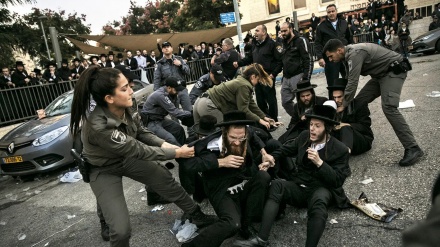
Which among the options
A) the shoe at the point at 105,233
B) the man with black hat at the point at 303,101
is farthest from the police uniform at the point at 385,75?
the shoe at the point at 105,233

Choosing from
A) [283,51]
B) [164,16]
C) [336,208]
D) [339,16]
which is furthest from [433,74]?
[164,16]

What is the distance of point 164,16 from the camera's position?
3198 centimetres

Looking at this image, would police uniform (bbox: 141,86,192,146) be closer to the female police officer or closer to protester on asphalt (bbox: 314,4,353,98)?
the female police officer

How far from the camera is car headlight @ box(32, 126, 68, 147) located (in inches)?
222

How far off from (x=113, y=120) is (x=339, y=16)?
5550 mm

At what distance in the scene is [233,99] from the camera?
4.88m

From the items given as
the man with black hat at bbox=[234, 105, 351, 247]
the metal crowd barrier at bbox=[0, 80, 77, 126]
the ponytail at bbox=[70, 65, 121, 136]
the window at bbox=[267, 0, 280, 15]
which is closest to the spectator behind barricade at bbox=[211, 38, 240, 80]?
the man with black hat at bbox=[234, 105, 351, 247]

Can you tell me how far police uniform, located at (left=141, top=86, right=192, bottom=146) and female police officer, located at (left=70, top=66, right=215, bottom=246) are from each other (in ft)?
6.83

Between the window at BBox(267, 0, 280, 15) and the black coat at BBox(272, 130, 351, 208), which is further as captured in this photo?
the window at BBox(267, 0, 280, 15)

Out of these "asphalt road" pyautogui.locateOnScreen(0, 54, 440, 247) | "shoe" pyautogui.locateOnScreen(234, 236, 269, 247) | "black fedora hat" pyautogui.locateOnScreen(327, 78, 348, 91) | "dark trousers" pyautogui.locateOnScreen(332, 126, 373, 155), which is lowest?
"asphalt road" pyautogui.locateOnScreen(0, 54, 440, 247)

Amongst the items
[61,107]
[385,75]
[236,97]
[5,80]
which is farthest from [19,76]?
[385,75]

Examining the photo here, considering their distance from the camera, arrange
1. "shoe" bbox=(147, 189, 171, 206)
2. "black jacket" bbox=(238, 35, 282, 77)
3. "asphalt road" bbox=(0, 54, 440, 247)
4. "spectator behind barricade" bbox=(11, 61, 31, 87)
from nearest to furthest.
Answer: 1. "asphalt road" bbox=(0, 54, 440, 247)
2. "shoe" bbox=(147, 189, 171, 206)
3. "black jacket" bbox=(238, 35, 282, 77)
4. "spectator behind barricade" bbox=(11, 61, 31, 87)

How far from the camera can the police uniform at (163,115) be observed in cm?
502

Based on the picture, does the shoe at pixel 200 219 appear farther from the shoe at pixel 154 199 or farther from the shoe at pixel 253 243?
the shoe at pixel 154 199
